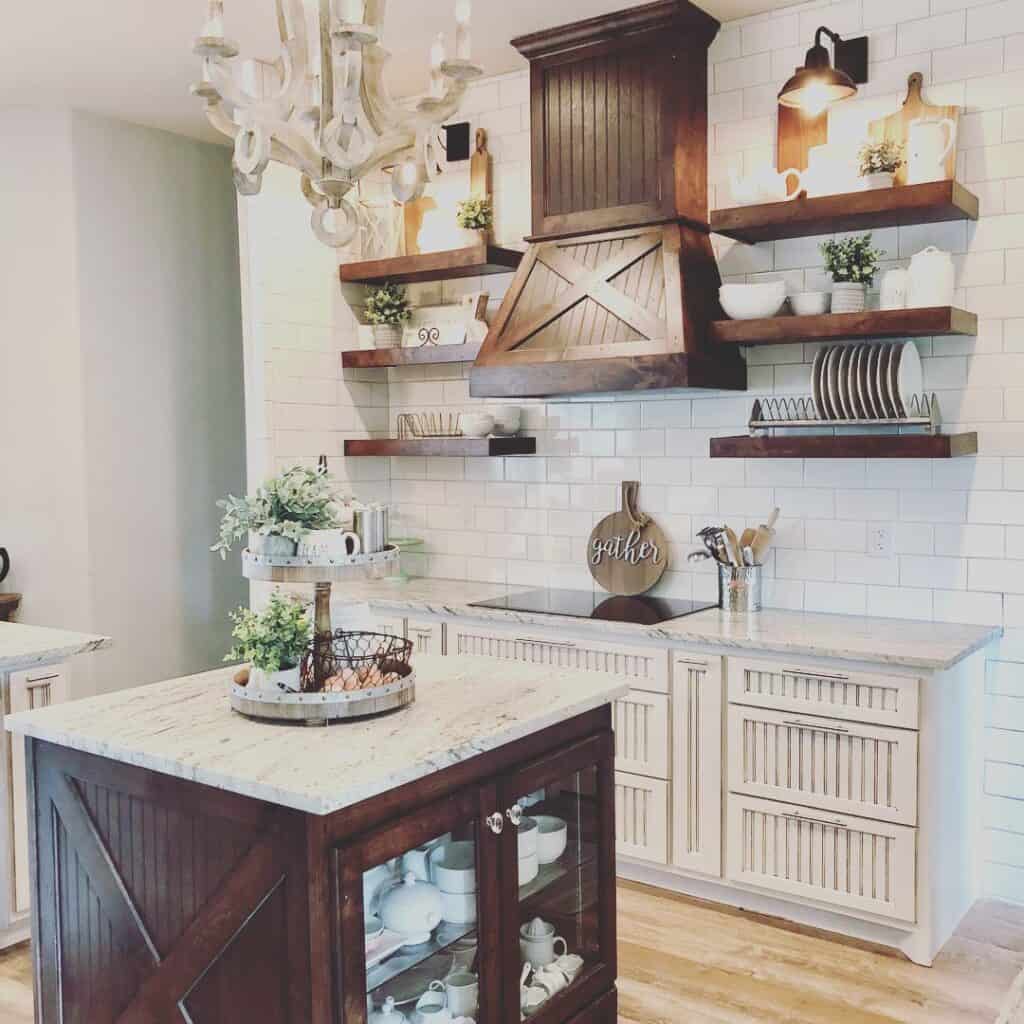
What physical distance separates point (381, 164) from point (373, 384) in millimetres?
2795

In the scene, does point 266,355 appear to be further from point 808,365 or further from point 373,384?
point 808,365

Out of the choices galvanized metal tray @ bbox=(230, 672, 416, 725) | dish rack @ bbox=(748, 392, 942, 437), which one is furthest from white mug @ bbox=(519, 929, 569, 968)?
dish rack @ bbox=(748, 392, 942, 437)

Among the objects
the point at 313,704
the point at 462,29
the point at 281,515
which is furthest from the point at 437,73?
the point at 313,704

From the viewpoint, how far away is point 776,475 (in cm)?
405

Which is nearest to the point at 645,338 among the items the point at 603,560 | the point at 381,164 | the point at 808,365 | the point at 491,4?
the point at 808,365

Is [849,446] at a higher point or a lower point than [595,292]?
lower

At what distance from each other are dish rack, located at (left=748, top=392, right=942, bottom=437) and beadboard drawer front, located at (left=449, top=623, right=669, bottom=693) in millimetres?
864

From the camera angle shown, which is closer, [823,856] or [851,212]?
[823,856]

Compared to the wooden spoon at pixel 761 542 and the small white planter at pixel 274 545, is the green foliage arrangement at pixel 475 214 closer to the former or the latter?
the wooden spoon at pixel 761 542

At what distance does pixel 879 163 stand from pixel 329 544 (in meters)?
2.36

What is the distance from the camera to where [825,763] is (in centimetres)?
337

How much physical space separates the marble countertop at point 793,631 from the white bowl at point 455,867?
1.43 metres

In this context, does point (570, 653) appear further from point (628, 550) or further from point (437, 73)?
point (437, 73)

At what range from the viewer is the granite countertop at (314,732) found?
6.42ft
